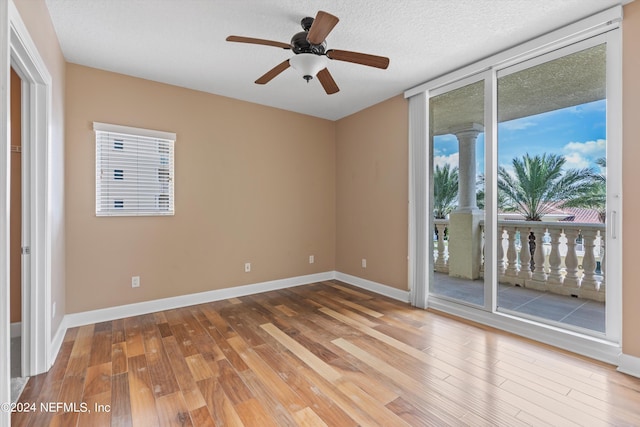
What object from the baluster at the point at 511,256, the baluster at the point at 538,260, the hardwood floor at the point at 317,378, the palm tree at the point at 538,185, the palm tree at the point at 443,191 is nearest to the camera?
the hardwood floor at the point at 317,378

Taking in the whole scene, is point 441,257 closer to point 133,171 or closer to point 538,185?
point 538,185

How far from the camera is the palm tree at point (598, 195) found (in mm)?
2504

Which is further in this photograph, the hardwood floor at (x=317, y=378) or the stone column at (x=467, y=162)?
the stone column at (x=467, y=162)

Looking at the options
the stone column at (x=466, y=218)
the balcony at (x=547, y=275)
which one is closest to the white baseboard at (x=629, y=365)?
the balcony at (x=547, y=275)

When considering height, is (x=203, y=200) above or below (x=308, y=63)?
below

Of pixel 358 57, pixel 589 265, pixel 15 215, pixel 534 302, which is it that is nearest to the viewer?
pixel 358 57

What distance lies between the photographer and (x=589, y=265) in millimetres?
3258

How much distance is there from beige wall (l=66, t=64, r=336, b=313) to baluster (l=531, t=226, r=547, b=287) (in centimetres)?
283

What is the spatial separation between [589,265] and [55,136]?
539cm

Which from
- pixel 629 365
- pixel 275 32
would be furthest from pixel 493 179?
pixel 275 32

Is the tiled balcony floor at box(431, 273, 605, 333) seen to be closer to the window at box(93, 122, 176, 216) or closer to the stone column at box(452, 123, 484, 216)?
the stone column at box(452, 123, 484, 216)

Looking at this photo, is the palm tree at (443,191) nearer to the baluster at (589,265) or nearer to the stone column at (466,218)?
the stone column at (466,218)

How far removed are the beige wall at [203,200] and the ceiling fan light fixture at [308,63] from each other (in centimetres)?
203

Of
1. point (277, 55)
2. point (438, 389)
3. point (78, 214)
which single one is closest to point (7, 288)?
point (78, 214)
